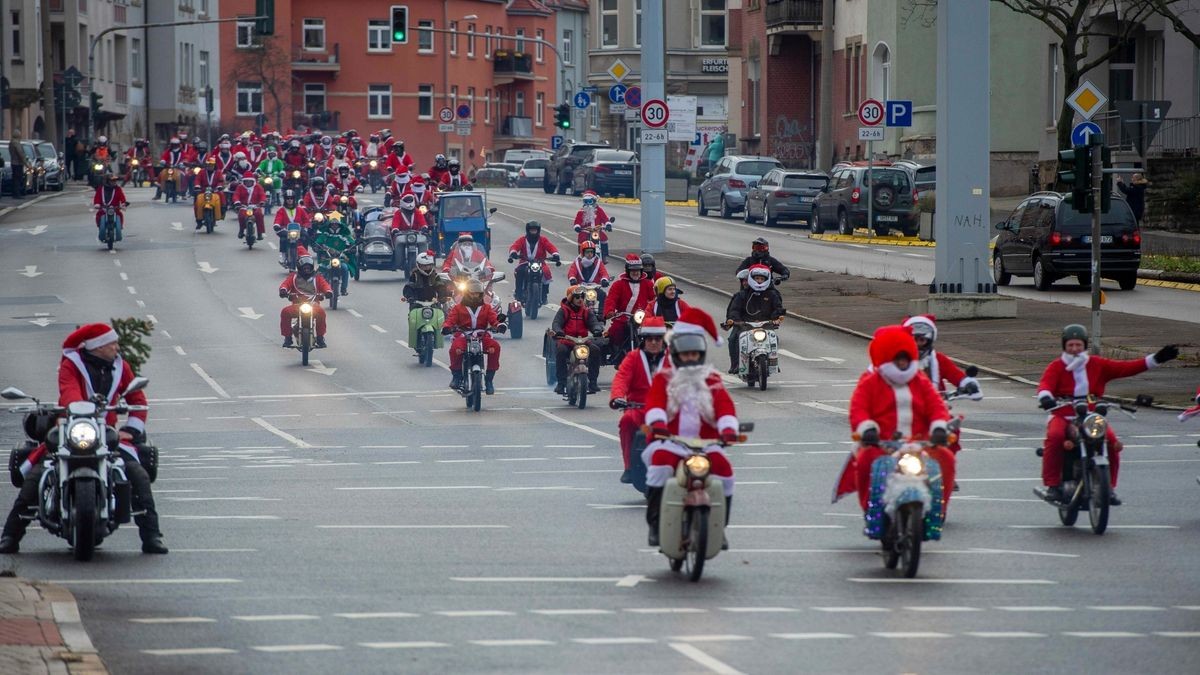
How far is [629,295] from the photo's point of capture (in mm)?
27047

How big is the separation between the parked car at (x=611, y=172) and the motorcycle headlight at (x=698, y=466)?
5678 cm

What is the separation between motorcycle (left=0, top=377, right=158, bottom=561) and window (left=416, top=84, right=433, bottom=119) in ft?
351

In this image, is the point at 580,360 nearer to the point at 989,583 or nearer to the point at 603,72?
the point at 989,583

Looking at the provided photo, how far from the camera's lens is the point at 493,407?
85.9ft

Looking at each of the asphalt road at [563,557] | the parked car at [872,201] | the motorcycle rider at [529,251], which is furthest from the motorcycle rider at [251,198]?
the asphalt road at [563,557]

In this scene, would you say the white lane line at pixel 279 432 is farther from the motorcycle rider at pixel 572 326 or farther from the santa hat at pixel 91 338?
the santa hat at pixel 91 338

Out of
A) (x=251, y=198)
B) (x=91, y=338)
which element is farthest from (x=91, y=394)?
(x=251, y=198)

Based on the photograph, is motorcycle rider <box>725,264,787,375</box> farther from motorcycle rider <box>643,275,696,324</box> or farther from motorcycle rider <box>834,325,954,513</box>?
motorcycle rider <box>834,325,954,513</box>

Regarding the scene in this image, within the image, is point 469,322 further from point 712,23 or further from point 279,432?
point 712,23

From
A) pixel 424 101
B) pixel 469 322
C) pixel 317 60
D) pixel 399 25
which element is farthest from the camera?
pixel 424 101

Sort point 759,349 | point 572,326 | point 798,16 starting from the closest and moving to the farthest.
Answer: point 572,326 < point 759,349 < point 798,16

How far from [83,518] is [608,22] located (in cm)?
10167

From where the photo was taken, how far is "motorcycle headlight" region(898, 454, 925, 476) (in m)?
12.9

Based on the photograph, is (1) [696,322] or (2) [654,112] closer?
(1) [696,322]
